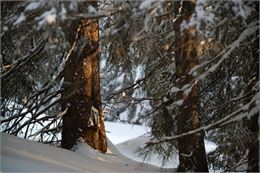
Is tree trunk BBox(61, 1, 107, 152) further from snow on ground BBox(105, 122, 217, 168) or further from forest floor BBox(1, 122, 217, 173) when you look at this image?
snow on ground BBox(105, 122, 217, 168)

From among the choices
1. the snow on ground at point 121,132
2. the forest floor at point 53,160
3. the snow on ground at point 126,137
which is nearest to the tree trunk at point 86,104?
the forest floor at point 53,160

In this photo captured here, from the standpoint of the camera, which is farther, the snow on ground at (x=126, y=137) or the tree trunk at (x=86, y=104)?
the snow on ground at (x=126, y=137)

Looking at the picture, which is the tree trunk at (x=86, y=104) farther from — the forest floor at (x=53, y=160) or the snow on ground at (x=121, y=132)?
the snow on ground at (x=121, y=132)

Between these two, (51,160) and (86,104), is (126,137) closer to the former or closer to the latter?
(86,104)

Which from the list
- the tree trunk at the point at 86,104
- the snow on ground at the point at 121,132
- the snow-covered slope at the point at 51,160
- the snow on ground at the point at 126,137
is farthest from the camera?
the snow on ground at the point at 121,132

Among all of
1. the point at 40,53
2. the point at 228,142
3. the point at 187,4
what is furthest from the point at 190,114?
the point at 40,53

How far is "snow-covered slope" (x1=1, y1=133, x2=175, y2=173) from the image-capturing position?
14.1 ft

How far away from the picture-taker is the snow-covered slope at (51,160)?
4312mm

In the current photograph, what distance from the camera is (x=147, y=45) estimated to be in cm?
538

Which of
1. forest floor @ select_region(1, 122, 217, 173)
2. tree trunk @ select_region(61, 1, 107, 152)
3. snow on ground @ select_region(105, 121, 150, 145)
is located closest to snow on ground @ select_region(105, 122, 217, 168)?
snow on ground @ select_region(105, 121, 150, 145)

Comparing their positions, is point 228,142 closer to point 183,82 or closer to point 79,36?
A: point 183,82

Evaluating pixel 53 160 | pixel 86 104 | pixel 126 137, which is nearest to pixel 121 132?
pixel 126 137

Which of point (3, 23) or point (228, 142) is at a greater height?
point (3, 23)

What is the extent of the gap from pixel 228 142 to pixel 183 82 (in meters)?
0.99
